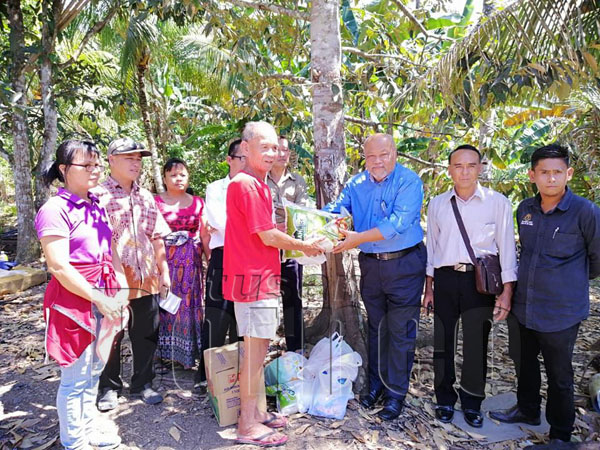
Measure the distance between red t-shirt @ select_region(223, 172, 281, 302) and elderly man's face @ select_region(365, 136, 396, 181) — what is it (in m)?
0.85

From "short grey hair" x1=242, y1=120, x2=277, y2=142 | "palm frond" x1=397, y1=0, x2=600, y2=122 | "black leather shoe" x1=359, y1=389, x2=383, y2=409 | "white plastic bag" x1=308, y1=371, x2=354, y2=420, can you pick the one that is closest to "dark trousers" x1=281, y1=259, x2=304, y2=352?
"white plastic bag" x1=308, y1=371, x2=354, y2=420

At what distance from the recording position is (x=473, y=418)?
3.14 m

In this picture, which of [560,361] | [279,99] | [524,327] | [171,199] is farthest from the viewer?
[279,99]

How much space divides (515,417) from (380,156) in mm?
2176

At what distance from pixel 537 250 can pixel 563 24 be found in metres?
2.02

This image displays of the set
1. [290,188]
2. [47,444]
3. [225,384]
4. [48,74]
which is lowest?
[47,444]

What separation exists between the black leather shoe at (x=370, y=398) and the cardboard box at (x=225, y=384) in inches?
31.6

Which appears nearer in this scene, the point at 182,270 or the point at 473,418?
the point at 473,418

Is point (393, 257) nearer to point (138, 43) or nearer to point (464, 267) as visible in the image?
point (464, 267)

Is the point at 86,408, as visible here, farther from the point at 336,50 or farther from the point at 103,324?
the point at 336,50

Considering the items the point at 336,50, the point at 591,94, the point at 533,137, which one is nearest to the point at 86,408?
the point at 336,50

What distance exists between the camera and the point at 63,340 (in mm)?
2488

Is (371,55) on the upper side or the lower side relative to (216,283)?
upper

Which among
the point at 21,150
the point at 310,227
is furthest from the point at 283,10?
the point at 21,150
